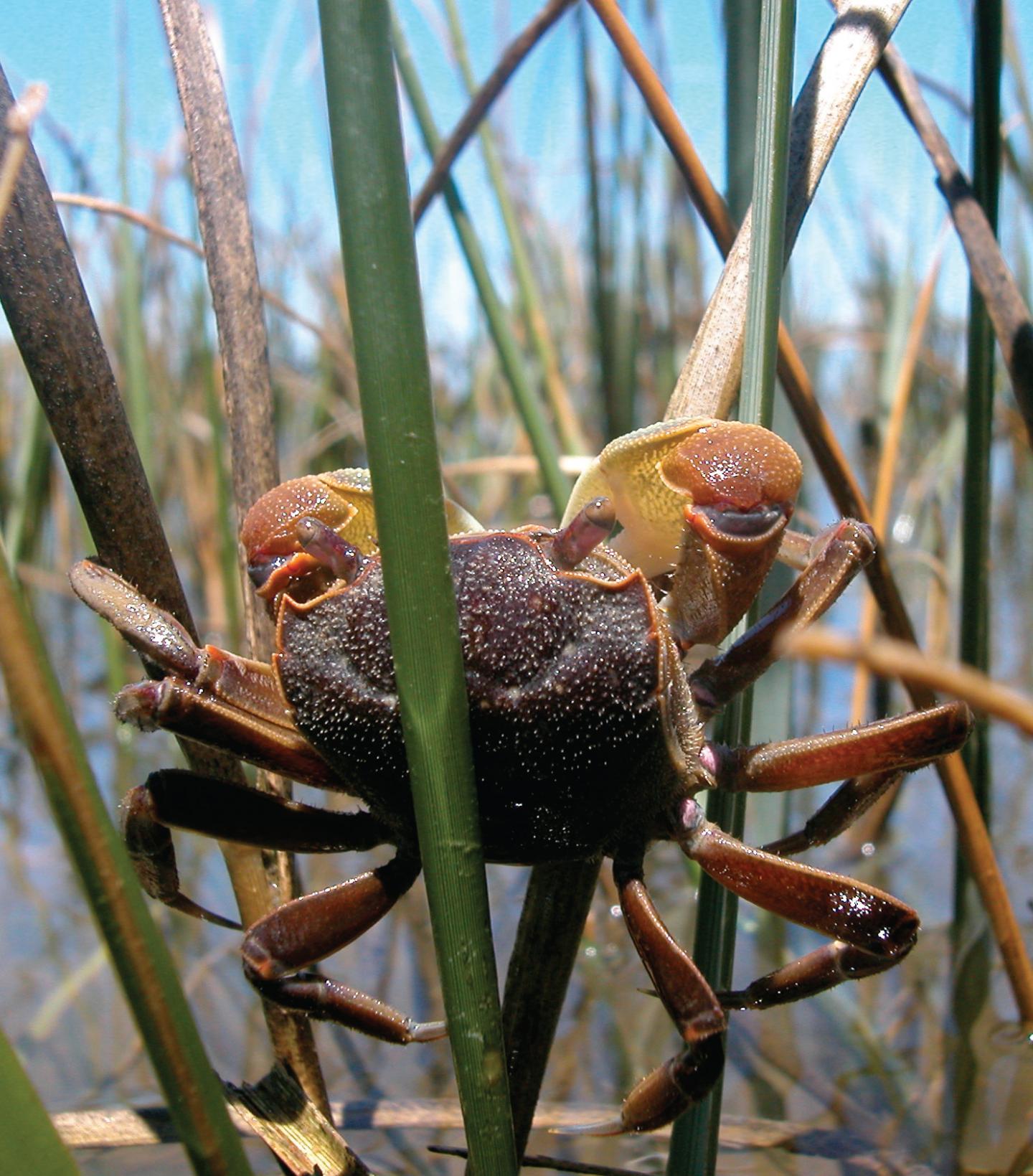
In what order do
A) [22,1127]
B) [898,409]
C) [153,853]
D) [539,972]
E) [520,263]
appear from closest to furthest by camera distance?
[22,1127]
[539,972]
[153,853]
[520,263]
[898,409]

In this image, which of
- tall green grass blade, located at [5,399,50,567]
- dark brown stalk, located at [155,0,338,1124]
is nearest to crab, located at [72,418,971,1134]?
dark brown stalk, located at [155,0,338,1124]

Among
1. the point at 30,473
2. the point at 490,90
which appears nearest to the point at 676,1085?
the point at 490,90

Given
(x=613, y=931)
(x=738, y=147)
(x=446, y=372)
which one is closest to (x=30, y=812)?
(x=613, y=931)

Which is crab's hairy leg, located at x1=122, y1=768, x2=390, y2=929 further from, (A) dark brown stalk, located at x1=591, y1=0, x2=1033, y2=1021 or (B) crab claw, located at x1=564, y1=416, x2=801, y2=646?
(A) dark brown stalk, located at x1=591, y1=0, x2=1033, y2=1021

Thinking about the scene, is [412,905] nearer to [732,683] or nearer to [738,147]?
[732,683]

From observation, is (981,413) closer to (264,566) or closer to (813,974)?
(813,974)

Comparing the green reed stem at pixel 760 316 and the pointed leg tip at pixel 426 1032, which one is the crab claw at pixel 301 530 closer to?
the green reed stem at pixel 760 316
